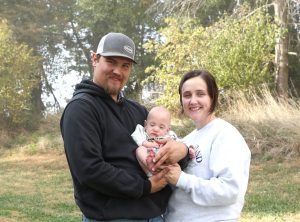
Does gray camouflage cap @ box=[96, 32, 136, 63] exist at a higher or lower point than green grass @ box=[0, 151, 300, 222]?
higher

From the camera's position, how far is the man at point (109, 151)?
89.0 inches

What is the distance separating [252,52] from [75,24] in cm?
1653

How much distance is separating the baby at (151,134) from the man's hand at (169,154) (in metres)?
0.04

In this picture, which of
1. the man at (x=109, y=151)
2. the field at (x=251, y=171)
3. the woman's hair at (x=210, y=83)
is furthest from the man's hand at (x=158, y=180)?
the field at (x=251, y=171)

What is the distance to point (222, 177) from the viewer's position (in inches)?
90.7

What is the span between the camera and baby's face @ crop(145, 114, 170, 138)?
8.73 feet

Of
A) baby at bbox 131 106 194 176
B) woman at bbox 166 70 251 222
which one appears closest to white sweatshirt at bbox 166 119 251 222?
woman at bbox 166 70 251 222

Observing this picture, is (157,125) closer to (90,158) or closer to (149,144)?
(149,144)

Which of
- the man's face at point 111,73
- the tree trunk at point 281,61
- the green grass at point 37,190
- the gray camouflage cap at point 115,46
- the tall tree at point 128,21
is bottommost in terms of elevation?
the green grass at point 37,190

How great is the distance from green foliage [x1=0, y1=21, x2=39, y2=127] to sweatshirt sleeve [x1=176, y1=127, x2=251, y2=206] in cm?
1784

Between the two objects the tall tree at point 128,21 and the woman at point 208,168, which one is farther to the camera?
the tall tree at point 128,21

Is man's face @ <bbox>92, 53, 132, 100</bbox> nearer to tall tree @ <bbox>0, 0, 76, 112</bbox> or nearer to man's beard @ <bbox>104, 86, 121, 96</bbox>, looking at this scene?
man's beard @ <bbox>104, 86, 121, 96</bbox>

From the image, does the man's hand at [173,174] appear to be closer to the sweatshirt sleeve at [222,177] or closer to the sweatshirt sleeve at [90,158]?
the sweatshirt sleeve at [222,177]

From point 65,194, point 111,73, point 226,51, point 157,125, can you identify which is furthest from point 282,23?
point 111,73
